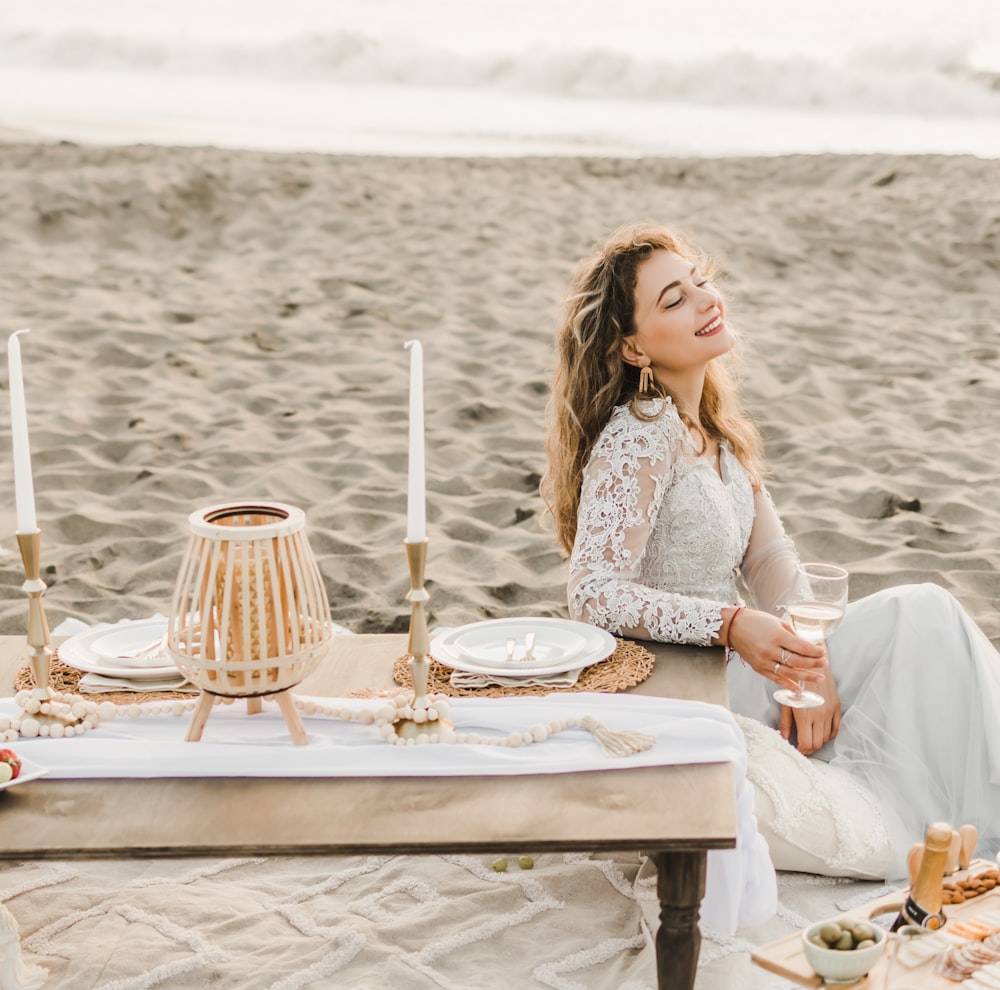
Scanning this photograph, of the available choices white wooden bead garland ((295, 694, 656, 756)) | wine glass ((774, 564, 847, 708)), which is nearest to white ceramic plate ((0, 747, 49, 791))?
white wooden bead garland ((295, 694, 656, 756))

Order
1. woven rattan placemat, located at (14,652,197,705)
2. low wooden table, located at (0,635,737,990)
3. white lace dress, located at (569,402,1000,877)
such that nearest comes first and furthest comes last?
low wooden table, located at (0,635,737,990) < woven rattan placemat, located at (14,652,197,705) < white lace dress, located at (569,402,1000,877)

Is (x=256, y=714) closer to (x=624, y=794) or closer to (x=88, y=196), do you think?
(x=624, y=794)

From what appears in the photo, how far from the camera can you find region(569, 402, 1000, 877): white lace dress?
7.79 feet

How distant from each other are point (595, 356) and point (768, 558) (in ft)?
2.03

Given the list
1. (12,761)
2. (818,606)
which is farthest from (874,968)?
(12,761)

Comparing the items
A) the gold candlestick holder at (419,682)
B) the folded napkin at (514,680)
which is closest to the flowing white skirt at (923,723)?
the folded napkin at (514,680)

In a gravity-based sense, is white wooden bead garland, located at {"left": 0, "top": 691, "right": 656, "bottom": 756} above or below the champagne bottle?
above

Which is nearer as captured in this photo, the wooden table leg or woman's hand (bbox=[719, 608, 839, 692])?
the wooden table leg

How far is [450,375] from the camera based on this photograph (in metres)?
6.09

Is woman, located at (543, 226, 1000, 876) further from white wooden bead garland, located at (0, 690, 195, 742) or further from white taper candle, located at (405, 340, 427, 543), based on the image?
white wooden bead garland, located at (0, 690, 195, 742)

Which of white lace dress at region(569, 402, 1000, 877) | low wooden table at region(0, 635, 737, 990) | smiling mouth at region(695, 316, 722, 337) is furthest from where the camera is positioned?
smiling mouth at region(695, 316, 722, 337)

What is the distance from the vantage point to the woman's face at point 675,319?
2490 mm

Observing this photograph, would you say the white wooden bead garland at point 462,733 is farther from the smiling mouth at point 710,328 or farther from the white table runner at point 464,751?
the smiling mouth at point 710,328

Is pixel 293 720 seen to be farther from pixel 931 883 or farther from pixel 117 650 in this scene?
pixel 931 883
